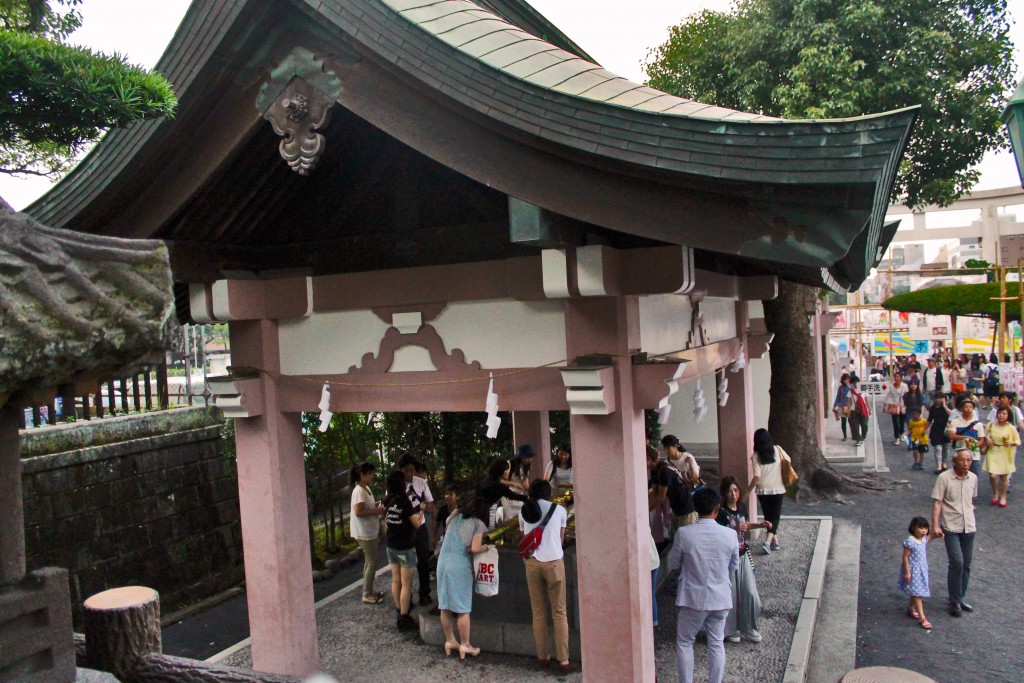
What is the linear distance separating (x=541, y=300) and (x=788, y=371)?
1023cm

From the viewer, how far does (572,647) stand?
6625mm

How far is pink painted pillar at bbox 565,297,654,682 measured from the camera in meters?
4.80

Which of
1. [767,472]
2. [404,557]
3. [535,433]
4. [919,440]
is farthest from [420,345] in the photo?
[919,440]

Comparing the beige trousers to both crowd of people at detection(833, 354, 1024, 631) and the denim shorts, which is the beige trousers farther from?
crowd of people at detection(833, 354, 1024, 631)

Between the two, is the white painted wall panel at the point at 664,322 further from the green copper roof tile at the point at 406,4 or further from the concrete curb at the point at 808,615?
the concrete curb at the point at 808,615

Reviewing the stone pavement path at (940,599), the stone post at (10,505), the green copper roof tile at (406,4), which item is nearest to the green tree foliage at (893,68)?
the stone pavement path at (940,599)

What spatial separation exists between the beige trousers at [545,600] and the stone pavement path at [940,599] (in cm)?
280

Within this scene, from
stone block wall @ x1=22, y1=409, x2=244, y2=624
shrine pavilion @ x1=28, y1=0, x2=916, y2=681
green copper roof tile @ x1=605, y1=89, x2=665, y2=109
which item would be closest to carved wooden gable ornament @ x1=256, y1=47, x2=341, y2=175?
shrine pavilion @ x1=28, y1=0, x2=916, y2=681

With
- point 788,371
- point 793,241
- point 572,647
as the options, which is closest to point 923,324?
point 788,371

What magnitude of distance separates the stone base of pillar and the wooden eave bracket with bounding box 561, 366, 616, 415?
9.60 feet

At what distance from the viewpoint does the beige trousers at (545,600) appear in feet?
20.5

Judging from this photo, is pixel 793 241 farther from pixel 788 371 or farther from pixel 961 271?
pixel 961 271

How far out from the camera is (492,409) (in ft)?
16.2

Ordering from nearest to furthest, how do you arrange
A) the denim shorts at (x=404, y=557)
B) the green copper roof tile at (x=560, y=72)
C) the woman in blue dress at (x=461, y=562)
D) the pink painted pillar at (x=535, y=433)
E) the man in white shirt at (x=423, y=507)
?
the green copper roof tile at (x=560, y=72) < the woman in blue dress at (x=461, y=562) < the denim shorts at (x=404, y=557) < the man in white shirt at (x=423, y=507) < the pink painted pillar at (x=535, y=433)
